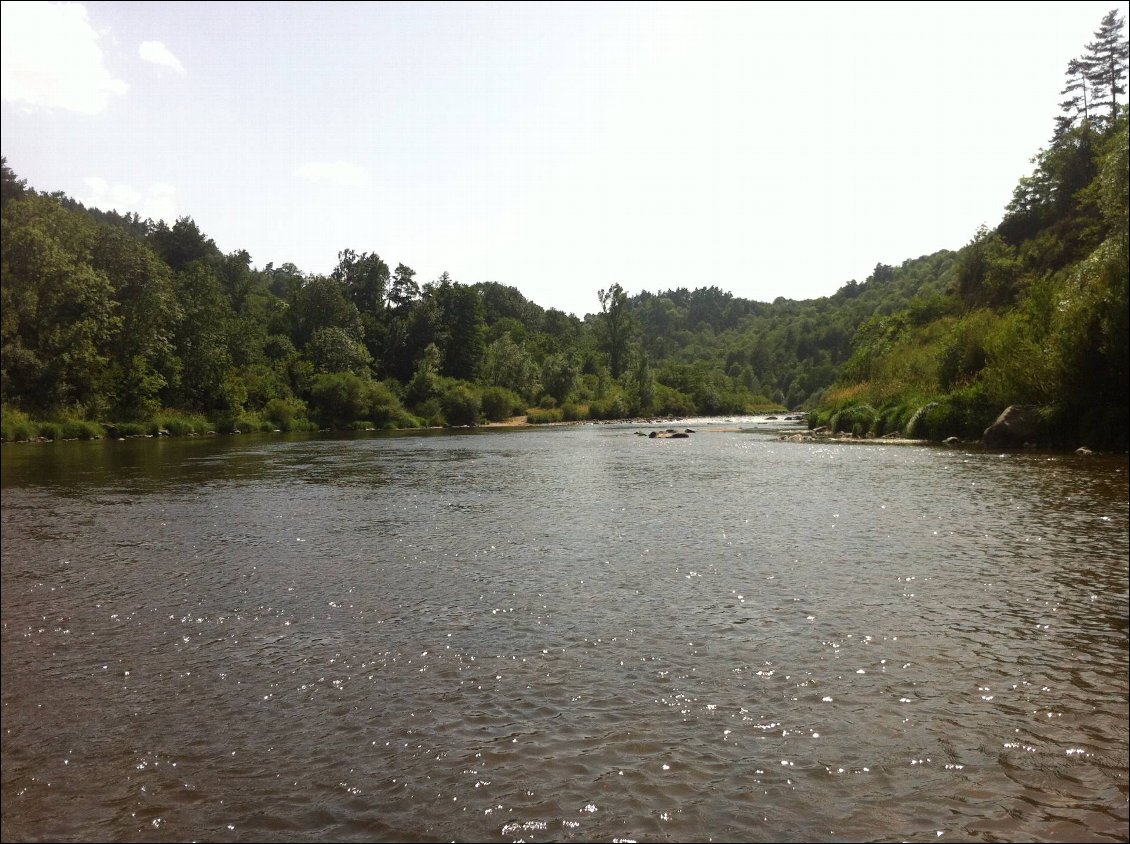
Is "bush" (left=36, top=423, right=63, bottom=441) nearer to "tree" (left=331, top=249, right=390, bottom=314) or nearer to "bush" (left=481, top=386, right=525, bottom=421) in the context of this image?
"bush" (left=481, top=386, right=525, bottom=421)

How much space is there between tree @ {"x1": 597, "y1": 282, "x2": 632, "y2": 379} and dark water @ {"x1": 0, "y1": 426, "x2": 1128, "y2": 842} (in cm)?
13673

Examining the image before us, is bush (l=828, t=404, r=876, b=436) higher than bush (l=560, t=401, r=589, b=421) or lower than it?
lower

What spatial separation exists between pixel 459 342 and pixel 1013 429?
98240 mm

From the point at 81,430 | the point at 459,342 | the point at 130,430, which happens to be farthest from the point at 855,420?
the point at 459,342

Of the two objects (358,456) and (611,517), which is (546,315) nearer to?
(358,456)

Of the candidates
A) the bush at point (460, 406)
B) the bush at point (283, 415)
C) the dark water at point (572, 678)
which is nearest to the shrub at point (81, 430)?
the bush at point (283, 415)

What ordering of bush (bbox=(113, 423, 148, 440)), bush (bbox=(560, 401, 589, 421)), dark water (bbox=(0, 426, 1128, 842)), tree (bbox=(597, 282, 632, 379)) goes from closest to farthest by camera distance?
dark water (bbox=(0, 426, 1128, 842)) → bush (bbox=(113, 423, 148, 440)) → bush (bbox=(560, 401, 589, 421)) → tree (bbox=(597, 282, 632, 379))

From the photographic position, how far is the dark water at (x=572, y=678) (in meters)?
4.78

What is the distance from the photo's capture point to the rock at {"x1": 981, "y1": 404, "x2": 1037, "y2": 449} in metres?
33.4

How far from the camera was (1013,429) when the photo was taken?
33594mm

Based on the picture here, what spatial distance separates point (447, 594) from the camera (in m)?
10.5


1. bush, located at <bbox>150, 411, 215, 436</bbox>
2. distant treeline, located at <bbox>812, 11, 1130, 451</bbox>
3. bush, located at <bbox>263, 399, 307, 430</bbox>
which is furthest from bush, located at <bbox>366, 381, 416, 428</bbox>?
distant treeline, located at <bbox>812, 11, 1130, 451</bbox>

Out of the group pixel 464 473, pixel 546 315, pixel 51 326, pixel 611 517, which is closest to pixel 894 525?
pixel 611 517

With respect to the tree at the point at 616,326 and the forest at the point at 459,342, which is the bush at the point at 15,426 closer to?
the forest at the point at 459,342
